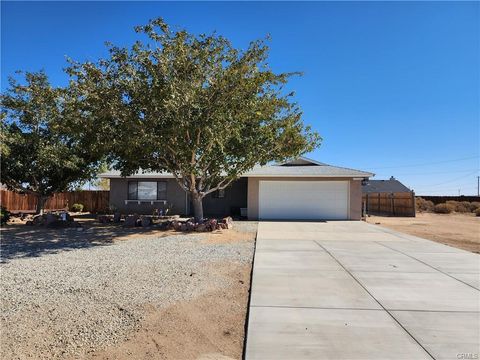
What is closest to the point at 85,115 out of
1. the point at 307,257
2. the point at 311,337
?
the point at 307,257

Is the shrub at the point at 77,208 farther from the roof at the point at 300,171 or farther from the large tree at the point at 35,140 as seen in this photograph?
the large tree at the point at 35,140

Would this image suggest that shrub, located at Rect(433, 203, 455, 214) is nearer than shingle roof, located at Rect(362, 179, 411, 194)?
Yes

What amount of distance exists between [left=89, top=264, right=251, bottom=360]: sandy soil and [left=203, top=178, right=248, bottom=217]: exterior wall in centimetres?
1742

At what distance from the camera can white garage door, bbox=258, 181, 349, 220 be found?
851 inches

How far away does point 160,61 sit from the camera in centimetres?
1245

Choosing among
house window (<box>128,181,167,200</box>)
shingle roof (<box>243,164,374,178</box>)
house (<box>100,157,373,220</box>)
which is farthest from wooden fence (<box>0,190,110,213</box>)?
shingle roof (<box>243,164,374,178</box>)

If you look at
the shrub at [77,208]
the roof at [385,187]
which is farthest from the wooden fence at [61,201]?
the roof at [385,187]

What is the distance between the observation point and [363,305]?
227 inches

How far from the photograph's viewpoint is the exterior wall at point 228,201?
23.7 m

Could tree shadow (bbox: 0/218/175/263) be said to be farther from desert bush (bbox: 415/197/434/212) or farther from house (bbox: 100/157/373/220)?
desert bush (bbox: 415/197/434/212)

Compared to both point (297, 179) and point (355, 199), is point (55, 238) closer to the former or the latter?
point (297, 179)

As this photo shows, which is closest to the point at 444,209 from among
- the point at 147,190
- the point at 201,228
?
the point at 147,190

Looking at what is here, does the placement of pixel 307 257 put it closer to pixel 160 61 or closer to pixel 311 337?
pixel 311 337

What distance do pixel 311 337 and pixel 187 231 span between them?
11.0 metres
